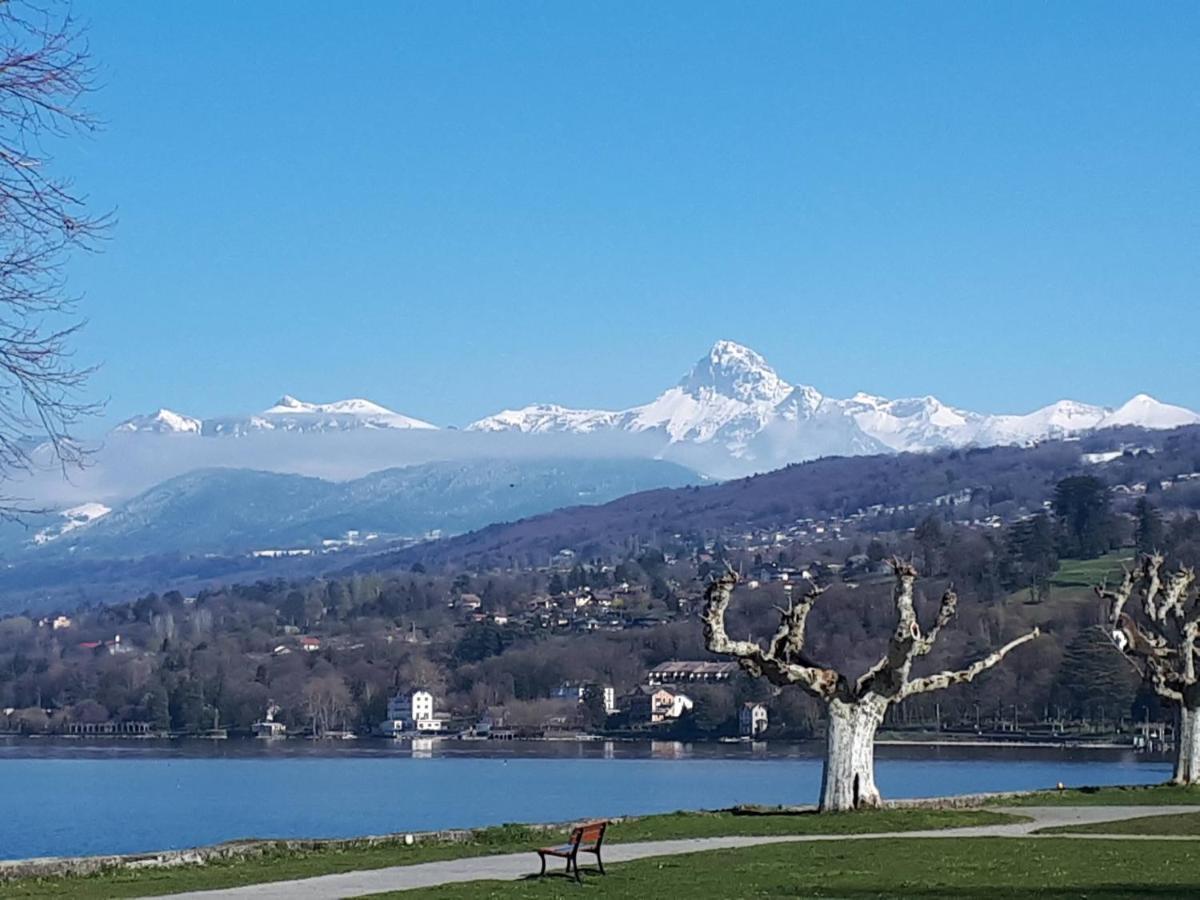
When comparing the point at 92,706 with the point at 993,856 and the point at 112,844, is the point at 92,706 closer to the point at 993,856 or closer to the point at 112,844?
the point at 112,844

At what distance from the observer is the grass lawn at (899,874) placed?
834 inches

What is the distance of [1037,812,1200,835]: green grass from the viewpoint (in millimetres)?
30281

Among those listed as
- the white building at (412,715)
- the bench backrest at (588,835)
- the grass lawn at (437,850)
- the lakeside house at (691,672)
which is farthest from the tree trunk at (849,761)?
the white building at (412,715)

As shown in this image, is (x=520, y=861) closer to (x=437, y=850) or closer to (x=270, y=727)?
(x=437, y=850)

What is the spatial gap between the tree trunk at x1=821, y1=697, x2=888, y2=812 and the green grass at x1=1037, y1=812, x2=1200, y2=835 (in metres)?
4.37

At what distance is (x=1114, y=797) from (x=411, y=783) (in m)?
68.3

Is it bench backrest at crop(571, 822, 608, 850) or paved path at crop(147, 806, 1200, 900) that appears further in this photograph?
bench backrest at crop(571, 822, 608, 850)

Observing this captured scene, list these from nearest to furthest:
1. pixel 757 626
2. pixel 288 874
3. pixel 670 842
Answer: pixel 288 874
pixel 670 842
pixel 757 626

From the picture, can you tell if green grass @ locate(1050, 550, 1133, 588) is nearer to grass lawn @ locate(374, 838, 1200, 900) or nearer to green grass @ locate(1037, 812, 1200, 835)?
green grass @ locate(1037, 812, 1200, 835)

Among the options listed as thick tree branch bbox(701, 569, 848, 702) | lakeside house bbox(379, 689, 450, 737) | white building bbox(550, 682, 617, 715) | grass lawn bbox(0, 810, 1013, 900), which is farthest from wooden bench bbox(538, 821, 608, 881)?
lakeside house bbox(379, 689, 450, 737)

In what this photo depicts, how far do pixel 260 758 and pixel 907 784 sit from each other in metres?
68.3

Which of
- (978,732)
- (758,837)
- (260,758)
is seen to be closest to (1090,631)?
(978,732)

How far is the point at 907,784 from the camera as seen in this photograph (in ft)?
270

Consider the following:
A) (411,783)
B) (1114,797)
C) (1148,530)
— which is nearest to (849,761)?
(1114,797)
